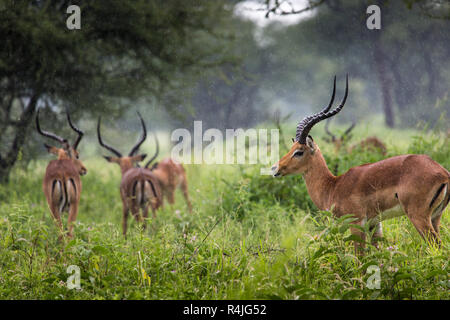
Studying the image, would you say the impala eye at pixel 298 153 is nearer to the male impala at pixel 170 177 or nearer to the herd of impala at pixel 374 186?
the herd of impala at pixel 374 186

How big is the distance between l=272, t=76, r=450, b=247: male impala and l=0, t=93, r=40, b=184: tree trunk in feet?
19.4

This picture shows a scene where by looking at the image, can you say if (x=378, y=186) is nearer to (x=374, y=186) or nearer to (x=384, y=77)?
(x=374, y=186)

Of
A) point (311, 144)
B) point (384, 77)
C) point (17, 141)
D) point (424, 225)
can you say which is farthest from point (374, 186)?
point (384, 77)

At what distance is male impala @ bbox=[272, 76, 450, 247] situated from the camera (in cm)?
349

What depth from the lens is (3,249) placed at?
421cm

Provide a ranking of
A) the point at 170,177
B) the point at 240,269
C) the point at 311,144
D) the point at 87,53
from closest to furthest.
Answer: the point at 240,269 → the point at 311,144 → the point at 170,177 → the point at 87,53

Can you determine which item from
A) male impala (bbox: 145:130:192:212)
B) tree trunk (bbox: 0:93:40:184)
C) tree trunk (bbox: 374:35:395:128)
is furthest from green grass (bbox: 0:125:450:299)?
tree trunk (bbox: 374:35:395:128)

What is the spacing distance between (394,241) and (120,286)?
2406mm

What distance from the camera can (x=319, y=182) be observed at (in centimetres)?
423

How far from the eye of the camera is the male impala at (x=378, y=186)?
3.49 meters

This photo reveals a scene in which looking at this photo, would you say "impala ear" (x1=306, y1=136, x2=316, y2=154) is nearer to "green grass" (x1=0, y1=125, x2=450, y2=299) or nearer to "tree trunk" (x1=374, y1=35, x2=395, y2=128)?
"green grass" (x1=0, y1=125, x2=450, y2=299)

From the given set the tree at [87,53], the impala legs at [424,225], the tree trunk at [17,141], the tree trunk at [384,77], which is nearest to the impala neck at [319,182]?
the impala legs at [424,225]

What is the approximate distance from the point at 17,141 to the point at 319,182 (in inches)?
249

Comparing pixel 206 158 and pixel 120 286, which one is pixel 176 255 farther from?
pixel 206 158
